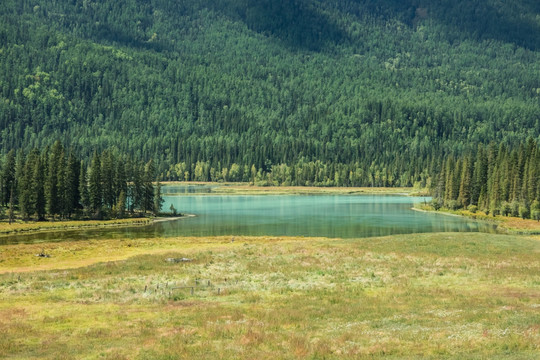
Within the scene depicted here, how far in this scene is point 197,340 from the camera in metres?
34.9

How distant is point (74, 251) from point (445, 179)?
13350cm

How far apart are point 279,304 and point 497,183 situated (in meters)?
123

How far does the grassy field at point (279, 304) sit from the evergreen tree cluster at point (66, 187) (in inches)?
2196

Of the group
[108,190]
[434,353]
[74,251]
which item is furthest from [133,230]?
[434,353]

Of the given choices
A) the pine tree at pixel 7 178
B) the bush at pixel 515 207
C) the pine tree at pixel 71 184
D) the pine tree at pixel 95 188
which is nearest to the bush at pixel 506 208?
the bush at pixel 515 207

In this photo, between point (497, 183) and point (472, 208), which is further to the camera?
point (472, 208)

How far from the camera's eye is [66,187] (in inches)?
5399

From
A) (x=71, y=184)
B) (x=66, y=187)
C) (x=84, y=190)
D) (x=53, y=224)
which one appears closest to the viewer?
(x=53, y=224)

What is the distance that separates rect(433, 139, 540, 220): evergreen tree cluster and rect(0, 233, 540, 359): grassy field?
71546 mm

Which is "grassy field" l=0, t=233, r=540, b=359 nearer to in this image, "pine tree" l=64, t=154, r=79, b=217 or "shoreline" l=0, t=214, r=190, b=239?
"shoreline" l=0, t=214, r=190, b=239

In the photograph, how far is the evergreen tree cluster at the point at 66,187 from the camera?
132250 mm

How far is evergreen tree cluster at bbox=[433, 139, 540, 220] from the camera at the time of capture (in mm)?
141875

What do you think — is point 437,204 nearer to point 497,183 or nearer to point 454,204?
point 454,204

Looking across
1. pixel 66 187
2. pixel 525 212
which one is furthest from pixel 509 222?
pixel 66 187
